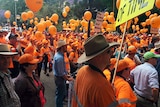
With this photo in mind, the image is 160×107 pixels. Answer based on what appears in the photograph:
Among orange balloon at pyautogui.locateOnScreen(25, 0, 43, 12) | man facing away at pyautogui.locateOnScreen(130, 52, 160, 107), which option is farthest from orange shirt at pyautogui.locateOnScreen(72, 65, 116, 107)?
orange balloon at pyautogui.locateOnScreen(25, 0, 43, 12)

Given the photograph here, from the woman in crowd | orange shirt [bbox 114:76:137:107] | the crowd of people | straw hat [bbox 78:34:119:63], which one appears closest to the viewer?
the crowd of people

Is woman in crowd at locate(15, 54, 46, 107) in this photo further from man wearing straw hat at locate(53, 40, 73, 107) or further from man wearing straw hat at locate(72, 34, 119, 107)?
man wearing straw hat at locate(53, 40, 73, 107)

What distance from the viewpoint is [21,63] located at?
431 centimetres

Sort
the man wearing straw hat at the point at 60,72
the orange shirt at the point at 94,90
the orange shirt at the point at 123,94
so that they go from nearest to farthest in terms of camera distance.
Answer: the orange shirt at the point at 94,90
the orange shirt at the point at 123,94
the man wearing straw hat at the point at 60,72

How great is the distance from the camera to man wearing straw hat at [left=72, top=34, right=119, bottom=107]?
258 cm

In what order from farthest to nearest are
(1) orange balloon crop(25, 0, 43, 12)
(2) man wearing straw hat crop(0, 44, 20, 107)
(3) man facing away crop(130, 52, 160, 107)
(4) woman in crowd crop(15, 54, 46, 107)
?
(1) orange balloon crop(25, 0, 43, 12) < (3) man facing away crop(130, 52, 160, 107) < (4) woman in crowd crop(15, 54, 46, 107) < (2) man wearing straw hat crop(0, 44, 20, 107)

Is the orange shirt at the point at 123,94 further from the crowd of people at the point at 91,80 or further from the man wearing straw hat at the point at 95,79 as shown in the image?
the man wearing straw hat at the point at 95,79

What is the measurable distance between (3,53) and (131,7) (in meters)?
1.74

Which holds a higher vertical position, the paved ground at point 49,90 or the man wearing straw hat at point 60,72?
the man wearing straw hat at point 60,72

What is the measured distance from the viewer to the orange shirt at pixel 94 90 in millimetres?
2574

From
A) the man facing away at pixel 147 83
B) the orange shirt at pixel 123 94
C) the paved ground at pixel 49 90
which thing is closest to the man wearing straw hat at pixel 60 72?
the paved ground at pixel 49 90

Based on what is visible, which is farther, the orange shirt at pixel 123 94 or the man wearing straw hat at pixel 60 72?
the man wearing straw hat at pixel 60 72

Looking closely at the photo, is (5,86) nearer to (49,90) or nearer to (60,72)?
(60,72)

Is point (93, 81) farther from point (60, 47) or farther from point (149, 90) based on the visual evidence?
point (60, 47)
